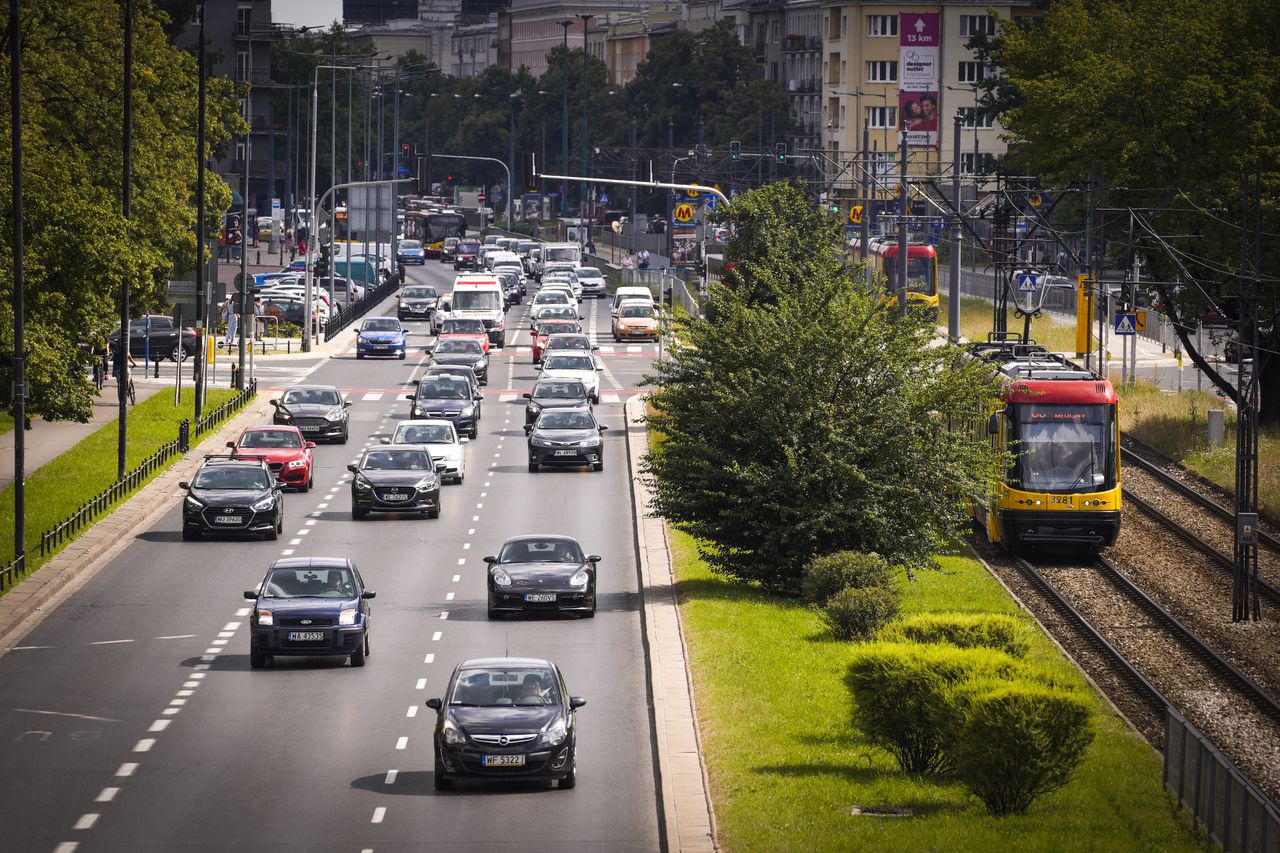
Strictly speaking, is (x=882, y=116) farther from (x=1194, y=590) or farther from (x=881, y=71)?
(x=1194, y=590)

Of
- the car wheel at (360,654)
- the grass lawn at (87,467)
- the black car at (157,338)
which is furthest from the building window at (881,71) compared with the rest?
the car wheel at (360,654)

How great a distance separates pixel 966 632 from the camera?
26188 millimetres

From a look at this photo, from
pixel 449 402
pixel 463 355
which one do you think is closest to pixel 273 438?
pixel 449 402

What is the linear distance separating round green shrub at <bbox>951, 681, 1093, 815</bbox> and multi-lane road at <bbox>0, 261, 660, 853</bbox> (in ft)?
10.6

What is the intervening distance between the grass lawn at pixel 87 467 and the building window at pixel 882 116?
90641mm

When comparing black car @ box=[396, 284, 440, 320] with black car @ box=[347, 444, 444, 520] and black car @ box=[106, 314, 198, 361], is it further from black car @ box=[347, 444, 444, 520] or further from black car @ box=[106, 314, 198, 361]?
black car @ box=[347, 444, 444, 520]

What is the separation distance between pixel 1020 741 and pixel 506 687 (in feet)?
18.5

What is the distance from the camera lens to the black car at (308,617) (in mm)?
30172

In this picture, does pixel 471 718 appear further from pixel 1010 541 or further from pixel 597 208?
pixel 597 208

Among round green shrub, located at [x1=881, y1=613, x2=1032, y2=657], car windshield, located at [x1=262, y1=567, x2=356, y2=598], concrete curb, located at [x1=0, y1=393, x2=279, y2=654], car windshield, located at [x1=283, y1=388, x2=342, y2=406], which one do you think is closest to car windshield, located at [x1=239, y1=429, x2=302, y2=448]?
concrete curb, located at [x1=0, y1=393, x2=279, y2=654]

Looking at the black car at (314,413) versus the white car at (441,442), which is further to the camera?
the black car at (314,413)

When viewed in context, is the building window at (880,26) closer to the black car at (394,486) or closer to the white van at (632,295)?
the white van at (632,295)

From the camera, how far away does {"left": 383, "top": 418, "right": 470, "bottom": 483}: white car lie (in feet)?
168

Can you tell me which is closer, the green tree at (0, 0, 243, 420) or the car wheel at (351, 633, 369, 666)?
the car wheel at (351, 633, 369, 666)
